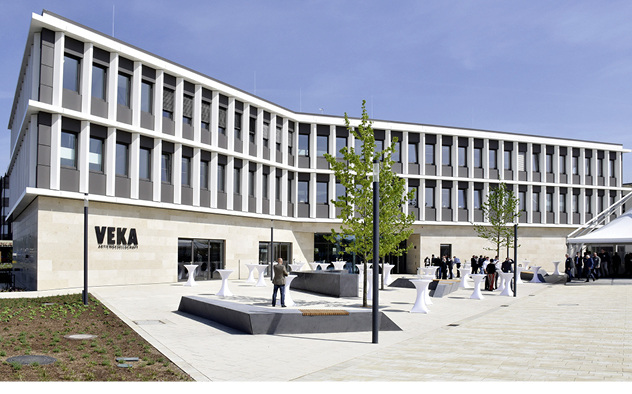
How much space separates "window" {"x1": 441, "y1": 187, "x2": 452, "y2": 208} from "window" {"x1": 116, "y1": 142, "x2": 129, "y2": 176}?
28346 mm

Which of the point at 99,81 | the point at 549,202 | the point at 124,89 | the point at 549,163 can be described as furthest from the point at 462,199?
the point at 99,81

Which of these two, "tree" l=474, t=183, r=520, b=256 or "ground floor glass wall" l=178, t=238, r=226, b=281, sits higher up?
"tree" l=474, t=183, r=520, b=256

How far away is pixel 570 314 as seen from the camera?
17781mm

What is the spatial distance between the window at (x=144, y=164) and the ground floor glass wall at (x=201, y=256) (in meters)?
4.17

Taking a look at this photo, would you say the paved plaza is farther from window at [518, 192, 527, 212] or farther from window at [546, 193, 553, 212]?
window at [546, 193, 553, 212]

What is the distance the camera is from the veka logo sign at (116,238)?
2772 cm

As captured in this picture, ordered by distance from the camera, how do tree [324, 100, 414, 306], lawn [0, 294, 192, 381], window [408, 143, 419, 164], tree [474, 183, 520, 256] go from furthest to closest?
1. window [408, 143, 419, 164]
2. tree [474, 183, 520, 256]
3. tree [324, 100, 414, 306]
4. lawn [0, 294, 192, 381]

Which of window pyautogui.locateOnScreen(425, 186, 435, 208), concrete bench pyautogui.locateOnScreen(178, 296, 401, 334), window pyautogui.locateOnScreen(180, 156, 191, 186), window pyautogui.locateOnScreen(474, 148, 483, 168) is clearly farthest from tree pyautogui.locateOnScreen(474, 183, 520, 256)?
concrete bench pyautogui.locateOnScreen(178, 296, 401, 334)

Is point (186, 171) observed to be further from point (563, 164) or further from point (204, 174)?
point (563, 164)

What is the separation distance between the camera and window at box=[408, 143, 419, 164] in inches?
1934

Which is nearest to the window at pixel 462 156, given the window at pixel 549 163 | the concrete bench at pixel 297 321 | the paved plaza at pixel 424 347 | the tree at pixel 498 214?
the tree at pixel 498 214

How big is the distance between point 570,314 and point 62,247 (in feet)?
66.3

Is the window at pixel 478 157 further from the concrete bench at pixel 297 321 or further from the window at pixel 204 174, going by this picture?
the concrete bench at pixel 297 321
